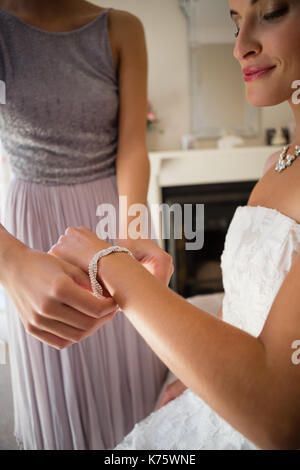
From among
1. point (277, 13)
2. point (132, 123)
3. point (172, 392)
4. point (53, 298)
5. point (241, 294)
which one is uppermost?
point (277, 13)

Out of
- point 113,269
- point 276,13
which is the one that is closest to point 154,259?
point 113,269

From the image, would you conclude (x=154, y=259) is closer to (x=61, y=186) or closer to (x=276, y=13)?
(x=61, y=186)

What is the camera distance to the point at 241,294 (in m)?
0.52

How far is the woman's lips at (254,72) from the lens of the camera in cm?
40

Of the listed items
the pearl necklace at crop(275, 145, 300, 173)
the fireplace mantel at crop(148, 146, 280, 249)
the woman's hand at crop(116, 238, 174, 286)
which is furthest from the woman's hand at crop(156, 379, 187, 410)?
the fireplace mantel at crop(148, 146, 280, 249)

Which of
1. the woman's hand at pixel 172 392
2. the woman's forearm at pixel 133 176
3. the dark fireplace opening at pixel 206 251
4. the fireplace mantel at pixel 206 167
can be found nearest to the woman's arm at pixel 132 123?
the woman's forearm at pixel 133 176

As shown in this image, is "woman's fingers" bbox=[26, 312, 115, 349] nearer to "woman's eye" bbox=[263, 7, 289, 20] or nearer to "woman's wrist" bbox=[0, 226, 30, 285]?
"woman's wrist" bbox=[0, 226, 30, 285]

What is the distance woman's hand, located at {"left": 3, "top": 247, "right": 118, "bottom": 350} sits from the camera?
1.11 ft

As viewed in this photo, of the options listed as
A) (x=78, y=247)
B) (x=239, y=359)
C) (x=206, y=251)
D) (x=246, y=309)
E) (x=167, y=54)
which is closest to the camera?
(x=239, y=359)

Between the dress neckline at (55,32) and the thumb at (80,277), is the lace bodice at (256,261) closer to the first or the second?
the thumb at (80,277)

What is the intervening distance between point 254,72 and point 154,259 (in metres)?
0.25

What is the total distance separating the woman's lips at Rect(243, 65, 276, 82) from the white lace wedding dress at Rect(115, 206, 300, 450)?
176 mm

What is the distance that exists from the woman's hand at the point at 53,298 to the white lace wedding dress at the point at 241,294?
22 centimetres
